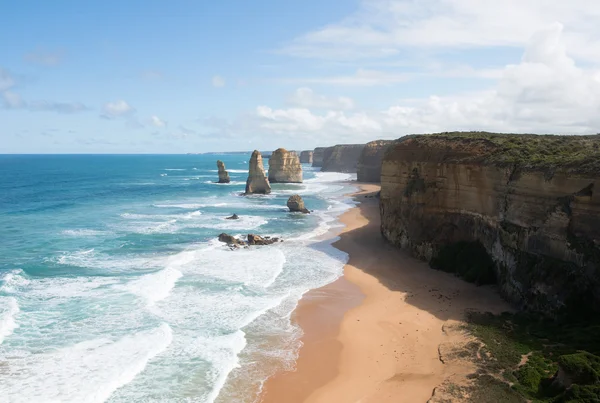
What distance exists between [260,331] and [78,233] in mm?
27164

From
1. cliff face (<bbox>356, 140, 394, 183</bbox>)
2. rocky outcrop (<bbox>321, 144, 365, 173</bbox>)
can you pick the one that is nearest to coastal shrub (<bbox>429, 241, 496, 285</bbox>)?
cliff face (<bbox>356, 140, 394, 183</bbox>)

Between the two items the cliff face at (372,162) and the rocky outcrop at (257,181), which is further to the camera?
the cliff face at (372,162)

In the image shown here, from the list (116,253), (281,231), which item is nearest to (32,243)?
(116,253)

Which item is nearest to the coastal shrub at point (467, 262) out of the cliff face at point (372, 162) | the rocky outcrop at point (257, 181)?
the rocky outcrop at point (257, 181)

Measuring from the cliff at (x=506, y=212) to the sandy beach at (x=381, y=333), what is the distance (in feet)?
5.95

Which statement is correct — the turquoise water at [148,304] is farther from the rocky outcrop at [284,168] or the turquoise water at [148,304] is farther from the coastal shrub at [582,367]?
the rocky outcrop at [284,168]

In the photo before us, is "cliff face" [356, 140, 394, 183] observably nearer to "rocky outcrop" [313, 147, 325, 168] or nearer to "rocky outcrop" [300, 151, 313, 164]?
"rocky outcrop" [313, 147, 325, 168]

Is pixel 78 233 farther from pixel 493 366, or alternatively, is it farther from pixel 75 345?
pixel 493 366

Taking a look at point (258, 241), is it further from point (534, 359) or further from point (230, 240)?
point (534, 359)

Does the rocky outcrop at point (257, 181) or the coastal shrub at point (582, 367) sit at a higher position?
the rocky outcrop at point (257, 181)

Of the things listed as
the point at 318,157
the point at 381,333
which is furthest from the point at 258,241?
the point at 318,157

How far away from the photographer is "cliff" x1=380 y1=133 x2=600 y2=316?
67.2 ft

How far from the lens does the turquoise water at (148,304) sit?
17109 millimetres

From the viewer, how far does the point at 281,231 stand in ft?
147
